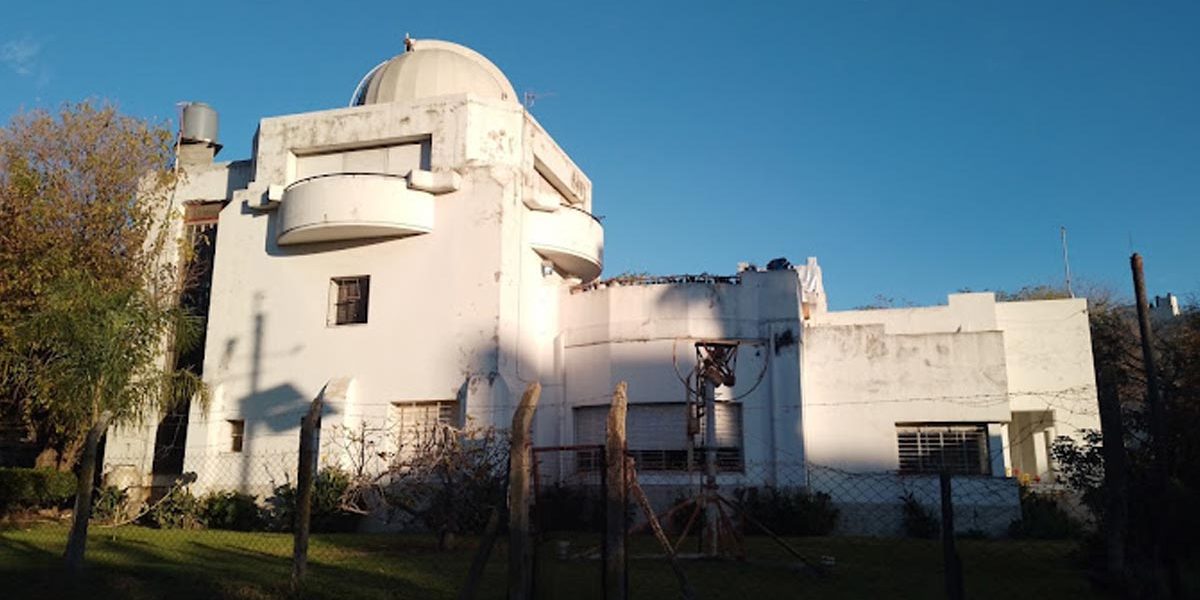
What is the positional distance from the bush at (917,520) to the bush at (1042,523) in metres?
1.61

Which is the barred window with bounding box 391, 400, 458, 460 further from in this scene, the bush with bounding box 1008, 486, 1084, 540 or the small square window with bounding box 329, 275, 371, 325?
the bush with bounding box 1008, 486, 1084, 540

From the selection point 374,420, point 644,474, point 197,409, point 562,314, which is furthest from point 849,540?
point 197,409

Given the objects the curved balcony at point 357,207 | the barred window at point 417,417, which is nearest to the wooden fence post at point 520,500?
the barred window at point 417,417

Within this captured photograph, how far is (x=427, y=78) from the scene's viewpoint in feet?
79.2

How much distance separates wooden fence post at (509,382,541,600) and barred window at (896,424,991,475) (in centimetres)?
1527

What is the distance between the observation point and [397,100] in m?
23.8

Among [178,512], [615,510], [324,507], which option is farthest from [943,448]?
[178,512]

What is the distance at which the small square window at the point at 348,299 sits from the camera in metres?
22.2

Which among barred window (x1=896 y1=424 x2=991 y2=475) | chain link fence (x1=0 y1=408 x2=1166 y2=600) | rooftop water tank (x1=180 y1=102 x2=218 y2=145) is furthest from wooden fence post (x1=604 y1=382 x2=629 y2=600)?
rooftop water tank (x1=180 y1=102 x2=218 y2=145)

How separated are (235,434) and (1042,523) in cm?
1831

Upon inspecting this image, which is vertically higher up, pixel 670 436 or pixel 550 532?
pixel 670 436

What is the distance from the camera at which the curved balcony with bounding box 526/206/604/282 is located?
2262 centimetres

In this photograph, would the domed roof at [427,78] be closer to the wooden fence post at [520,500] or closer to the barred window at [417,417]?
the barred window at [417,417]

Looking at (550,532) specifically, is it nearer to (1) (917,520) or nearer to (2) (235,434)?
(1) (917,520)
